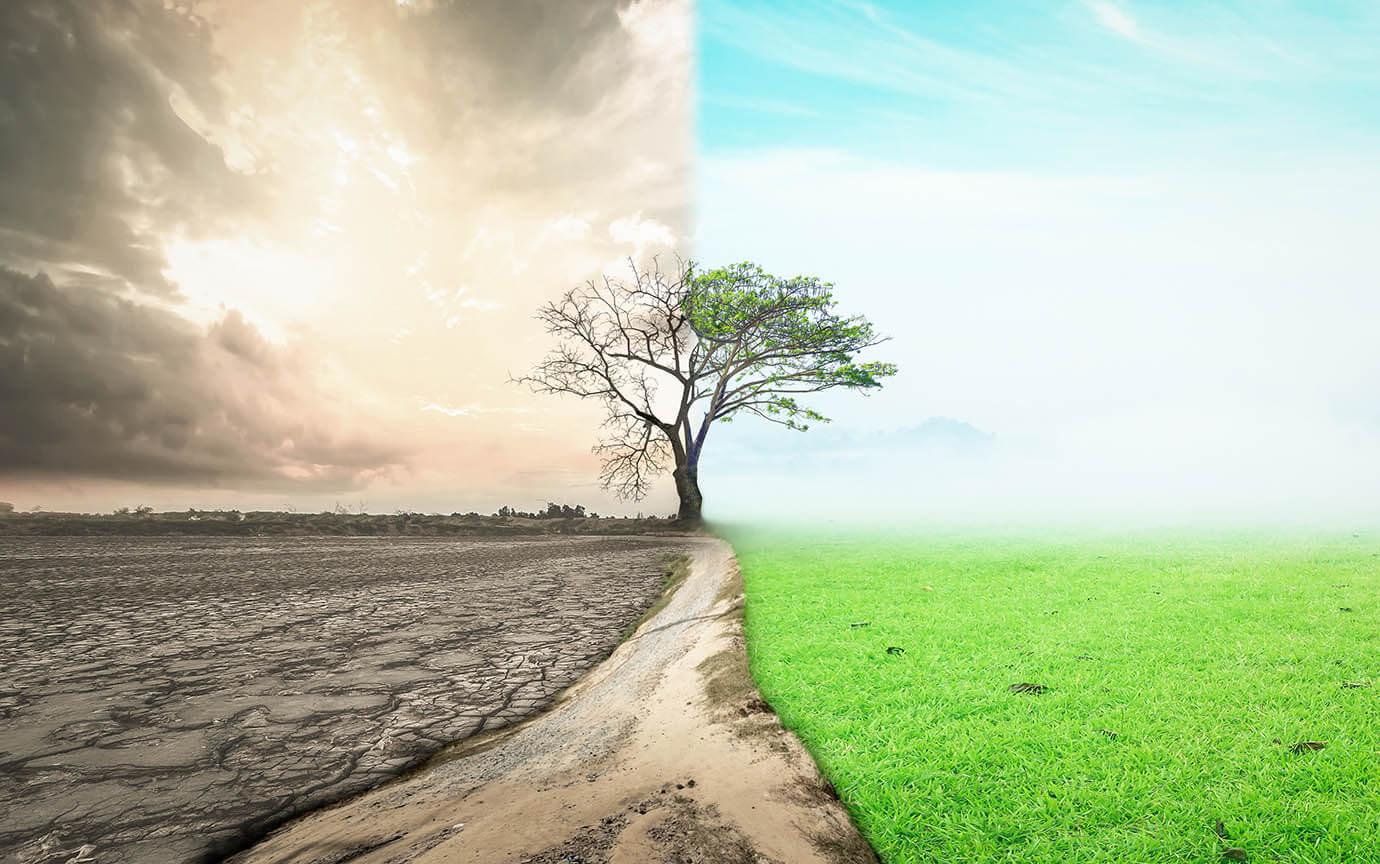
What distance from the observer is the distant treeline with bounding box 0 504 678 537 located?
54.4ft

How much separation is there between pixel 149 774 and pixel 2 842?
1.94 ft

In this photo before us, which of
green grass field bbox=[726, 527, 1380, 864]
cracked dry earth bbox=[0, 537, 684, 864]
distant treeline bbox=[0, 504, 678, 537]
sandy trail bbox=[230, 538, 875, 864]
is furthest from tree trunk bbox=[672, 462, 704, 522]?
sandy trail bbox=[230, 538, 875, 864]

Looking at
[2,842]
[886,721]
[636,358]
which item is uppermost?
[636,358]

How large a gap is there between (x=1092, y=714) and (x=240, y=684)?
16.3 feet

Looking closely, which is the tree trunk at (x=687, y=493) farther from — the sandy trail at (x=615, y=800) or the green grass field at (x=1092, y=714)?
the sandy trail at (x=615, y=800)

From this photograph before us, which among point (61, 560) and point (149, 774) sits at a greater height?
point (61, 560)

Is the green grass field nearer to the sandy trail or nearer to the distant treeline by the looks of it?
the sandy trail

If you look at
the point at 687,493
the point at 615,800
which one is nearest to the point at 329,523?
the point at 687,493

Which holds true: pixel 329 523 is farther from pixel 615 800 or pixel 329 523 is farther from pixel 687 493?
pixel 615 800

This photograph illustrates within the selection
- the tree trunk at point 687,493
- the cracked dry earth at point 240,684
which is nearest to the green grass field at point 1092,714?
the cracked dry earth at point 240,684

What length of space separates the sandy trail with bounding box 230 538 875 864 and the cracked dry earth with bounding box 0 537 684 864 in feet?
1.12

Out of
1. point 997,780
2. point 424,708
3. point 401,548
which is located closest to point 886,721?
point 997,780

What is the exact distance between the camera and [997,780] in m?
2.61

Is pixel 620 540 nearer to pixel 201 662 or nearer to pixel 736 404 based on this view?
pixel 736 404
